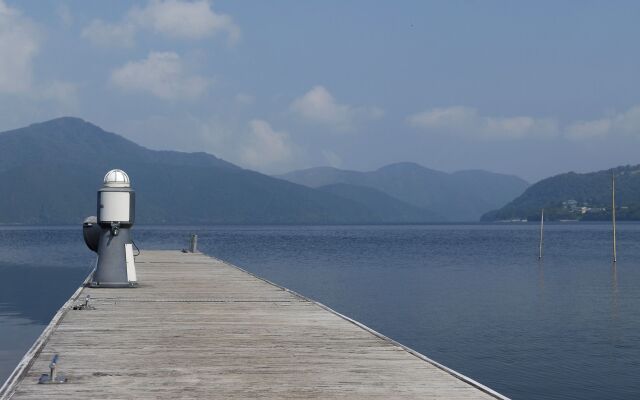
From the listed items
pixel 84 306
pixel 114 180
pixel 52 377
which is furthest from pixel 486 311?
pixel 52 377

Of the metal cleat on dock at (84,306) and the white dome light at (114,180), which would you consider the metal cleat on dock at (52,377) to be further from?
the white dome light at (114,180)

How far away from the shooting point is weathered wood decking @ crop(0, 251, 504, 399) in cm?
937

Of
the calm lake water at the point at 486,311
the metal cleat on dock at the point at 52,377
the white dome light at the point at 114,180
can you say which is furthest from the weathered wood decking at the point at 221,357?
the calm lake water at the point at 486,311

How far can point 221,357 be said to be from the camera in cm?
1148

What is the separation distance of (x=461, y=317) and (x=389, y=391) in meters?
20.7

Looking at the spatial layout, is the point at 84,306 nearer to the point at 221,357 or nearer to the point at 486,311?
the point at 221,357

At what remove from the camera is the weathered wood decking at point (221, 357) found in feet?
30.7

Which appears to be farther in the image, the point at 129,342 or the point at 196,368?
the point at 129,342

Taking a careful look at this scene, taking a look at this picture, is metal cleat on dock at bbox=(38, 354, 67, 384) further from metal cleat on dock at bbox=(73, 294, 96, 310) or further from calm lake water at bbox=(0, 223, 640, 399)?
calm lake water at bbox=(0, 223, 640, 399)

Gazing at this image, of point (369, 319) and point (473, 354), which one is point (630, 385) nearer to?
point (473, 354)

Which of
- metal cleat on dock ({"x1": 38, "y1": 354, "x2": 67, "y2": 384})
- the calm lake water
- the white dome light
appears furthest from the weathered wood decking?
the calm lake water

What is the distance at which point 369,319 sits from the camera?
29906 millimetres

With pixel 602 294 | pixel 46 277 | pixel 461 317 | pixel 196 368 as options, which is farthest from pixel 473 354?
pixel 46 277

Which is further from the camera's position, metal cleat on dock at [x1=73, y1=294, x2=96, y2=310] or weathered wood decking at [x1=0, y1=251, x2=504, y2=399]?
metal cleat on dock at [x1=73, y1=294, x2=96, y2=310]
